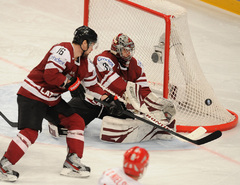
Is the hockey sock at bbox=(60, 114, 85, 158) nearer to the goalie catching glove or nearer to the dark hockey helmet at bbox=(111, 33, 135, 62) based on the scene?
the goalie catching glove

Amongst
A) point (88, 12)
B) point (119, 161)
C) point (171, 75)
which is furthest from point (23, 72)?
point (119, 161)

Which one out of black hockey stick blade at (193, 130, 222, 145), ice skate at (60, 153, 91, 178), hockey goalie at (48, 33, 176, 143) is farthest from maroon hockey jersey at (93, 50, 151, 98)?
ice skate at (60, 153, 91, 178)

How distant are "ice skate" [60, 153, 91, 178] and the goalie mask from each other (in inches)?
46.0

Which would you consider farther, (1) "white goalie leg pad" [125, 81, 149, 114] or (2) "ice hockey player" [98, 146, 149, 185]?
(1) "white goalie leg pad" [125, 81, 149, 114]

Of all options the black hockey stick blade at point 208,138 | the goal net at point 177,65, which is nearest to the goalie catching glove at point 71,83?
the black hockey stick blade at point 208,138

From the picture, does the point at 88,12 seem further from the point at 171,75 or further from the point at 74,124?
the point at 74,124

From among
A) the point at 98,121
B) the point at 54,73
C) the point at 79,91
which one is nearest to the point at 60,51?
the point at 54,73

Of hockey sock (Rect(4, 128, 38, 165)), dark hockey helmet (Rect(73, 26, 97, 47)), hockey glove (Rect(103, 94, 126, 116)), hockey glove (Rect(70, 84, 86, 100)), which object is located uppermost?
dark hockey helmet (Rect(73, 26, 97, 47))

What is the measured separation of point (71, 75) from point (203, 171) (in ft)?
4.18

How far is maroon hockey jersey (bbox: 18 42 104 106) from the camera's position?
12.7 ft

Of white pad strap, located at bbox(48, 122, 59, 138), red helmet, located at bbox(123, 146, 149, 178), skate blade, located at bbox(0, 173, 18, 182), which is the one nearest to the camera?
red helmet, located at bbox(123, 146, 149, 178)

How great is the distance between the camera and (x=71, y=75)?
4.07 m

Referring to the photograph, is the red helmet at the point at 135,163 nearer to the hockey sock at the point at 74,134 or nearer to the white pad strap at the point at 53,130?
the hockey sock at the point at 74,134

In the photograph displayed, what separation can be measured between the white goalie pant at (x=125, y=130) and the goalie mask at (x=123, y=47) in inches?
21.2
